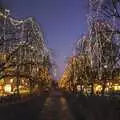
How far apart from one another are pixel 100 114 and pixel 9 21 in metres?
17.6

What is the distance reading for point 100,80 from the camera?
215 feet

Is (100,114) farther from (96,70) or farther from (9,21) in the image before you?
(96,70)

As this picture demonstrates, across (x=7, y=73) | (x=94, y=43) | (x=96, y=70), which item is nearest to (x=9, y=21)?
(x=94, y=43)

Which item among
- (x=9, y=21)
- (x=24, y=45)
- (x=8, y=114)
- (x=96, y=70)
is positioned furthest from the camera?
(x=96, y=70)

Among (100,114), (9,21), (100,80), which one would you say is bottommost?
(100,114)

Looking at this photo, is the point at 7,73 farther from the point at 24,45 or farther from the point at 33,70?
the point at 33,70

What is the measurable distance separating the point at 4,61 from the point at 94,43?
1310 cm

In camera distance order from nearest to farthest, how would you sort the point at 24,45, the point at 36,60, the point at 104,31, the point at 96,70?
the point at 104,31 → the point at 24,45 → the point at 96,70 → the point at 36,60

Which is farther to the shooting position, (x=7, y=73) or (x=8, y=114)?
(x=7, y=73)

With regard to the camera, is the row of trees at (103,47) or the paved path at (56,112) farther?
the paved path at (56,112)

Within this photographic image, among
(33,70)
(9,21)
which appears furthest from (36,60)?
(9,21)

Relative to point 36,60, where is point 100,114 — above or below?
below

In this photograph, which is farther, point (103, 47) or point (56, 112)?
point (56, 112)

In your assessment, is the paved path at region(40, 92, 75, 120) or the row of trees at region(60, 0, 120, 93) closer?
the row of trees at region(60, 0, 120, 93)
